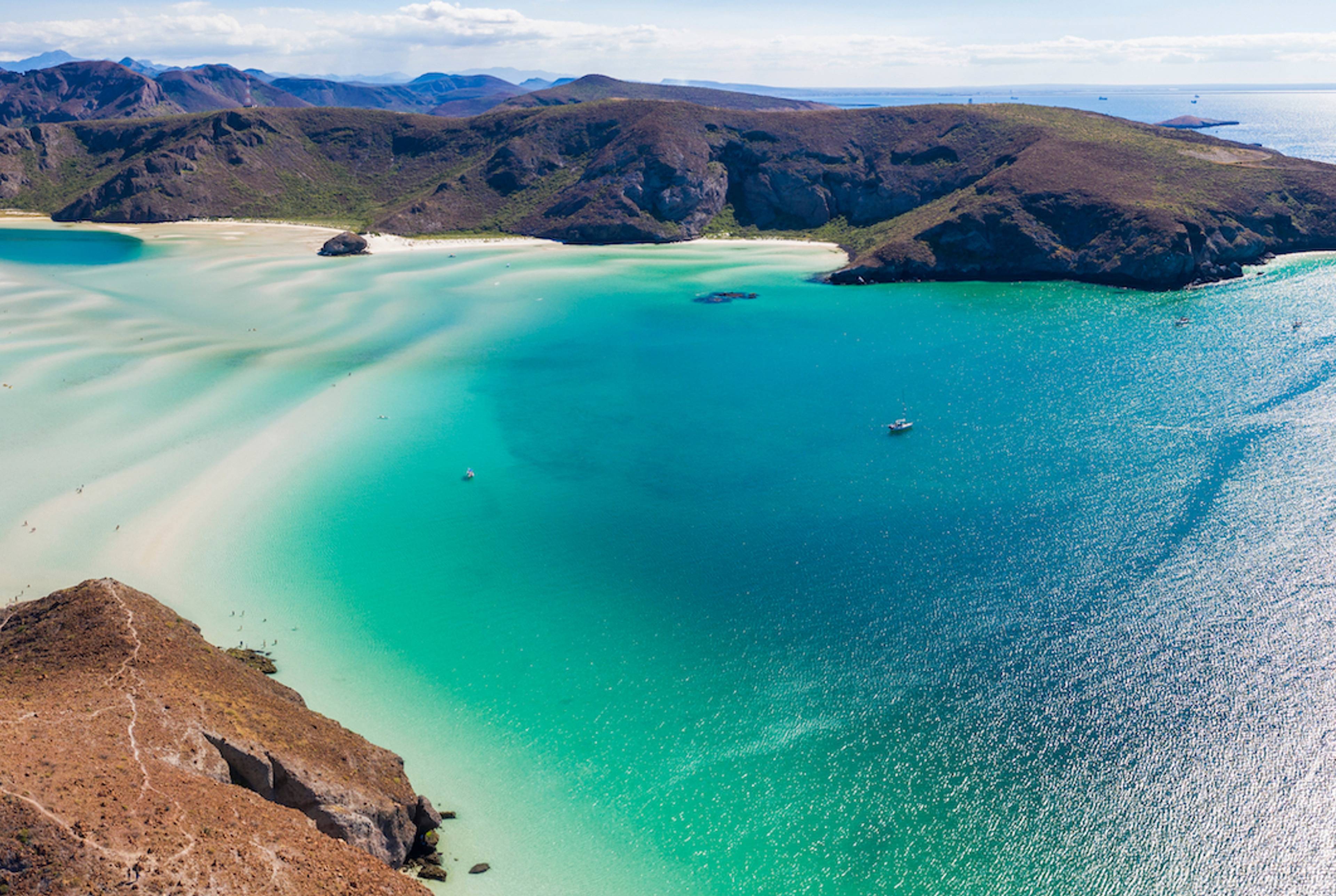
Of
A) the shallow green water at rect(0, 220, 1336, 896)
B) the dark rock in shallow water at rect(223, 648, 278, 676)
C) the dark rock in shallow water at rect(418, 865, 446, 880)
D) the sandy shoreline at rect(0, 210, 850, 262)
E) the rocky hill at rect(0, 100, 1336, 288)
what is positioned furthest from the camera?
the sandy shoreline at rect(0, 210, 850, 262)

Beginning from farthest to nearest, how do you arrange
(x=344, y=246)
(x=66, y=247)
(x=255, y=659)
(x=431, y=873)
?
(x=66, y=247) → (x=344, y=246) → (x=255, y=659) → (x=431, y=873)

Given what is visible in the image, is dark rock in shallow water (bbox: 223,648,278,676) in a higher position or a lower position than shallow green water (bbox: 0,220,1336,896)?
lower

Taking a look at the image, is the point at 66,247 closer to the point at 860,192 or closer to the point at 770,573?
the point at 860,192

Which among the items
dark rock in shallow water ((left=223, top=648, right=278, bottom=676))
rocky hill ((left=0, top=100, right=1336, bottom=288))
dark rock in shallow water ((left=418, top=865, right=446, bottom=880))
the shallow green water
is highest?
rocky hill ((left=0, top=100, right=1336, bottom=288))

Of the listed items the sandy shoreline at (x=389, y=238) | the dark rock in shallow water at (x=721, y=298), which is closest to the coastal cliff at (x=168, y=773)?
the dark rock in shallow water at (x=721, y=298)

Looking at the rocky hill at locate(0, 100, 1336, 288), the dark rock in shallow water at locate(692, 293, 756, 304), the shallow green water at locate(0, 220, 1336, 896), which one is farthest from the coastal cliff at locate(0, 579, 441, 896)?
the rocky hill at locate(0, 100, 1336, 288)

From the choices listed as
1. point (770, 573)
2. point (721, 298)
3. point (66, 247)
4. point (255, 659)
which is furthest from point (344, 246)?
point (770, 573)

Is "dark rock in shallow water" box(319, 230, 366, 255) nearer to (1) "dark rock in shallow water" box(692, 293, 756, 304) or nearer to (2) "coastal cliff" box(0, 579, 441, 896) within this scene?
(1) "dark rock in shallow water" box(692, 293, 756, 304)
